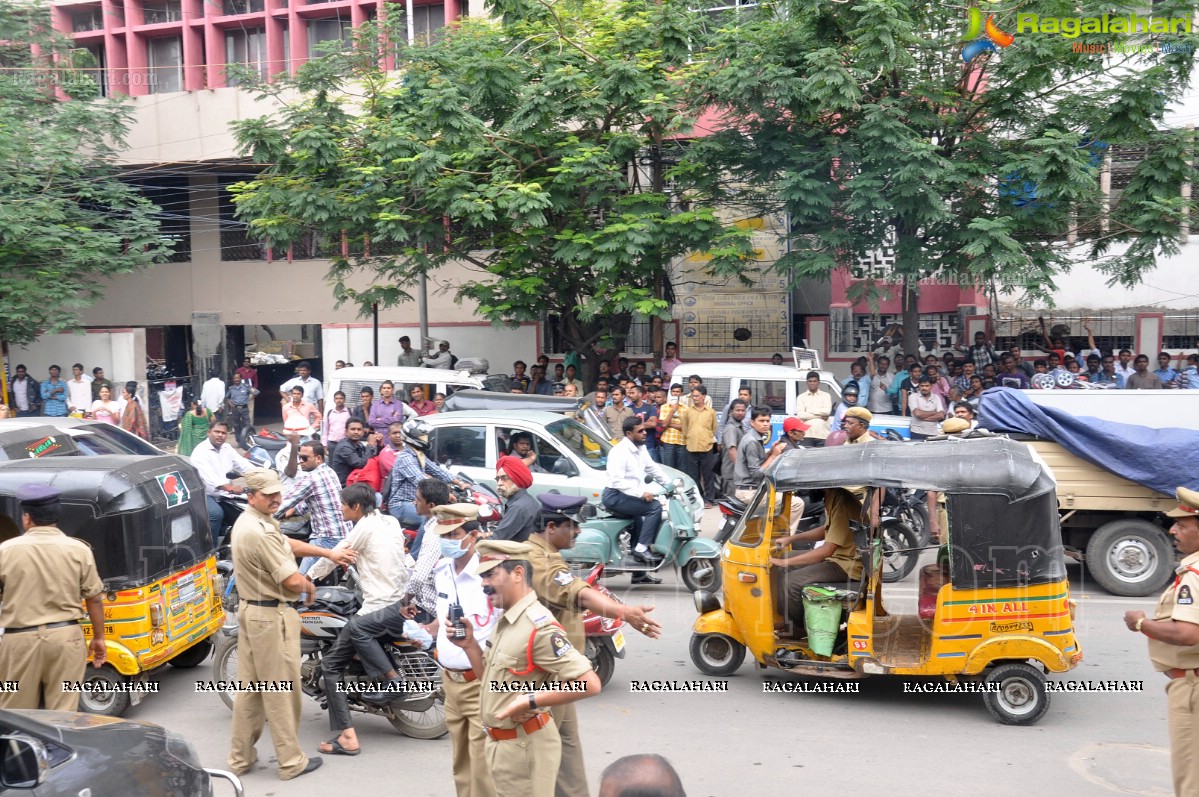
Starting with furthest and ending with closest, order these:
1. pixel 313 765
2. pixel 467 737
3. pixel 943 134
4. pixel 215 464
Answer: pixel 943 134, pixel 215 464, pixel 313 765, pixel 467 737

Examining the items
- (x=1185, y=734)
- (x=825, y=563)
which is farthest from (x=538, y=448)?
(x=1185, y=734)

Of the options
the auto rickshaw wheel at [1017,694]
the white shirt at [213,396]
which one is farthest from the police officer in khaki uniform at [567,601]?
the white shirt at [213,396]

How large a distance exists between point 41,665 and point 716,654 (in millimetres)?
4377

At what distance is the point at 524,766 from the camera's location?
178 inches

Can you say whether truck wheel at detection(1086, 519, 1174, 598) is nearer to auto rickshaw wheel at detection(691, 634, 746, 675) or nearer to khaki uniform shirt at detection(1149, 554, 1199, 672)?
auto rickshaw wheel at detection(691, 634, 746, 675)

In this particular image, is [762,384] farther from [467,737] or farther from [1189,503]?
[467,737]

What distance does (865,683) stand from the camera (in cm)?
792

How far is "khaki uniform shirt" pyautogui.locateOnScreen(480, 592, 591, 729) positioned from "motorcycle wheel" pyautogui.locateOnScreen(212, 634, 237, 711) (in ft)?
11.0

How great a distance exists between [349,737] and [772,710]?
2.77m

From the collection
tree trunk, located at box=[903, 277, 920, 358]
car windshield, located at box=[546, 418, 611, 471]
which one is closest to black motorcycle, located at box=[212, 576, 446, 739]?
car windshield, located at box=[546, 418, 611, 471]

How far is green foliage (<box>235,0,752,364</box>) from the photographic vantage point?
1672cm

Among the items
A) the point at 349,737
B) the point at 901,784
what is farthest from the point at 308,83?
the point at 901,784

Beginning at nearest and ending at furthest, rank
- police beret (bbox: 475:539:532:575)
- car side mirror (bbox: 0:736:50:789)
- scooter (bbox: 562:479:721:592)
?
car side mirror (bbox: 0:736:50:789) < police beret (bbox: 475:539:532:575) < scooter (bbox: 562:479:721:592)

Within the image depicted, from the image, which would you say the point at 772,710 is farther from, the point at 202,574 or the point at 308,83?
the point at 308,83
